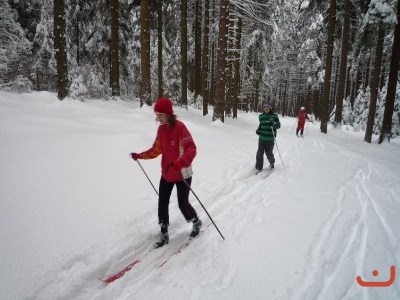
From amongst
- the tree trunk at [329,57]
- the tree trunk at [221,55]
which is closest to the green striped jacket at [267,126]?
the tree trunk at [221,55]

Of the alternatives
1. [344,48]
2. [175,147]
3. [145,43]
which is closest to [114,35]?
[145,43]

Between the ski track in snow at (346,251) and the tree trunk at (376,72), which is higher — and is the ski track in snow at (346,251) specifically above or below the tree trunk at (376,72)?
below

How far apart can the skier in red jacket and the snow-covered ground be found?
0.57 m

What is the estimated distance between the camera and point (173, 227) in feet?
15.0

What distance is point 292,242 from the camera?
3.92 metres

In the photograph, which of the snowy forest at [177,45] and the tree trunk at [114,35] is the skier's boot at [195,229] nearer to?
the snowy forest at [177,45]

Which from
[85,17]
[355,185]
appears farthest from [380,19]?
[85,17]

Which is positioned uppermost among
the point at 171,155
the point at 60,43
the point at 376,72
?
the point at 60,43

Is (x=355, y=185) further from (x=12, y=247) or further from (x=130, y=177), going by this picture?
(x=12, y=247)

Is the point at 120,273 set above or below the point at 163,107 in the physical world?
below

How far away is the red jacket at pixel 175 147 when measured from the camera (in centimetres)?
353

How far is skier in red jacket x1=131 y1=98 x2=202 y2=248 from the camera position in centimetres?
349

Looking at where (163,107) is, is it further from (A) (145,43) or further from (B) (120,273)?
(A) (145,43)

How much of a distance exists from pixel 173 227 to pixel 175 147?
1702mm
